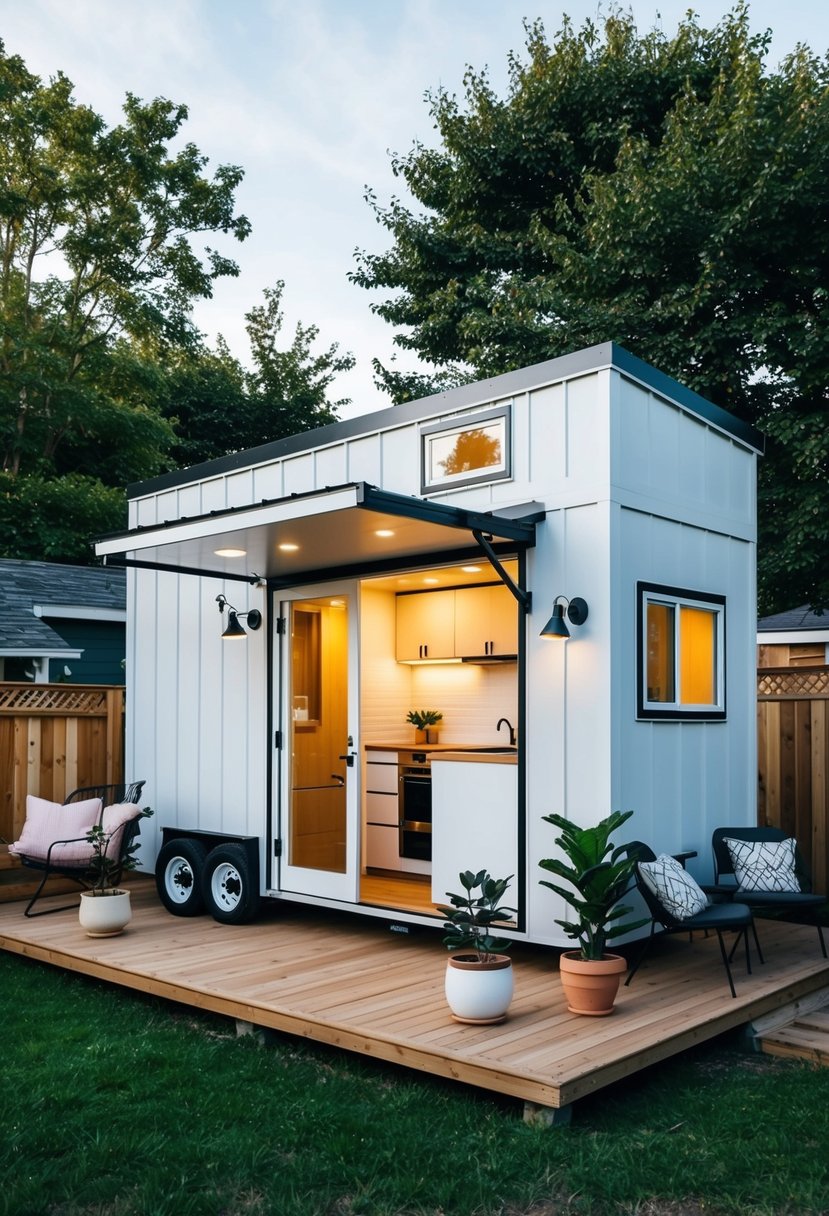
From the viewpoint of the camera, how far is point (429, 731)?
830cm

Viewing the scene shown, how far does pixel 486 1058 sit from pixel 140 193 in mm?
17235

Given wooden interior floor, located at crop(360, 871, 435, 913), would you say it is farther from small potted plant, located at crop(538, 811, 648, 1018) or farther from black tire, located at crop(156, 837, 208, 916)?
small potted plant, located at crop(538, 811, 648, 1018)

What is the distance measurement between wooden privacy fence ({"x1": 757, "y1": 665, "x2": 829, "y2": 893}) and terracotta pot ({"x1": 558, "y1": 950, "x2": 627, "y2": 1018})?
3.52 m

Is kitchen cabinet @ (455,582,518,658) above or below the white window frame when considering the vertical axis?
below

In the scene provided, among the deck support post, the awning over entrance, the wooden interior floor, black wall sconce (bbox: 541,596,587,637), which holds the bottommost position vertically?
the deck support post

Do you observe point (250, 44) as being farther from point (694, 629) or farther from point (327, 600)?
point (694, 629)

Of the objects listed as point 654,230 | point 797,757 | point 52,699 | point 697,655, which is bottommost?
point 797,757

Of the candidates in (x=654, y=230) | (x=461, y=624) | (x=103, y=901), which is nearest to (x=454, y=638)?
(x=461, y=624)

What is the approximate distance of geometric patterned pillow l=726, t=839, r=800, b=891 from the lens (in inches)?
215

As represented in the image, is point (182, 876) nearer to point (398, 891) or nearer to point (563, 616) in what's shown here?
point (398, 891)

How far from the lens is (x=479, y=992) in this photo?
4.26 meters

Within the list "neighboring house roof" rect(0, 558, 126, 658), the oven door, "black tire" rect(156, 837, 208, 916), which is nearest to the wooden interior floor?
the oven door

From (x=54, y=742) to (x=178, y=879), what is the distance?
1.58 meters

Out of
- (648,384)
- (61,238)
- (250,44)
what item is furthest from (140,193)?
(648,384)
